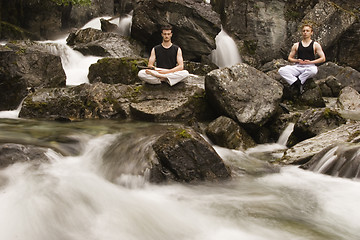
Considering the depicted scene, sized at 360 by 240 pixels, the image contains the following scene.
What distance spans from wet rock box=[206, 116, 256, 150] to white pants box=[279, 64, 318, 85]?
2865 millimetres

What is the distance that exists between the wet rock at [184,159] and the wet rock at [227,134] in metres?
1.85

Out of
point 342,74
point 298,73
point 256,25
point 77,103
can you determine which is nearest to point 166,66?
point 77,103

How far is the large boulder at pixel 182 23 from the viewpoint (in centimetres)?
1380

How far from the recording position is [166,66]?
25.2ft

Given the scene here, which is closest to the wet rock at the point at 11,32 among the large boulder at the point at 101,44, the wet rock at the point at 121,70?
the large boulder at the point at 101,44

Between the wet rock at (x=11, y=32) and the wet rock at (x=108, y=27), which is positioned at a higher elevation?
the wet rock at (x=108, y=27)

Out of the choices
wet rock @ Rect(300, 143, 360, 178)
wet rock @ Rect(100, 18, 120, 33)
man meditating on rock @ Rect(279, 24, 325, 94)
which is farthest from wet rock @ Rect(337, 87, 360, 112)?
wet rock @ Rect(100, 18, 120, 33)

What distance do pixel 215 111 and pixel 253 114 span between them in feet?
3.50

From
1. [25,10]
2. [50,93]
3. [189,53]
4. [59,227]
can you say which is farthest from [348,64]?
[59,227]

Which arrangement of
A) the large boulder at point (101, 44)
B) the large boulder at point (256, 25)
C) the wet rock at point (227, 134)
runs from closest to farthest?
the wet rock at point (227, 134) < the large boulder at point (101, 44) < the large boulder at point (256, 25)

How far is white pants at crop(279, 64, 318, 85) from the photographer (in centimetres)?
838

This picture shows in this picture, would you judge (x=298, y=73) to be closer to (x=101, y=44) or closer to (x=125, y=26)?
(x=101, y=44)

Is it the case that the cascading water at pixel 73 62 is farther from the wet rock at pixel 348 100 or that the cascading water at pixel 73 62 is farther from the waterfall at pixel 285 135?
the wet rock at pixel 348 100

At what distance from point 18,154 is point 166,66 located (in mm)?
4481
